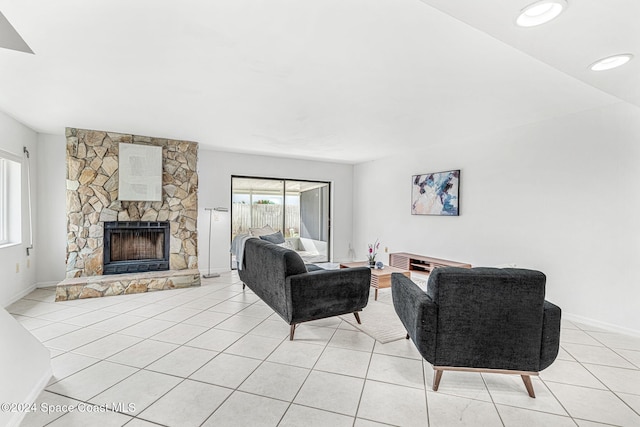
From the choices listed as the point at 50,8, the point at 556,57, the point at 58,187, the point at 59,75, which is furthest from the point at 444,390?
the point at 58,187

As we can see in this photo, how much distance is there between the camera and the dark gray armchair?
75.8 inches

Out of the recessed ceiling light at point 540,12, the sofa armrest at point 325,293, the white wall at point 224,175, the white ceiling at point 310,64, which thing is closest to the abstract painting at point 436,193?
the white ceiling at point 310,64

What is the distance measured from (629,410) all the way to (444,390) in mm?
1128

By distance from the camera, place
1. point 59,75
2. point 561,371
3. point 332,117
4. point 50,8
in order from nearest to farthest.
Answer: point 50,8
point 561,371
point 59,75
point 332,117

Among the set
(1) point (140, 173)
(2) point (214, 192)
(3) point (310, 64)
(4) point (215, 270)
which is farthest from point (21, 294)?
(3) point (310, 64)

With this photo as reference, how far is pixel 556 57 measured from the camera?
179 centimetres

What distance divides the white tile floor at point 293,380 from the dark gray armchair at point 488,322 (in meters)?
0.26

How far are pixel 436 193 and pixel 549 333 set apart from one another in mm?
3410

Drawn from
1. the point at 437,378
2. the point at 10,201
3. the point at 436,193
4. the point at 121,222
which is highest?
the point at 436,193

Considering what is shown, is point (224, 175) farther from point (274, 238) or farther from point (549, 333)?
point (549, 333)

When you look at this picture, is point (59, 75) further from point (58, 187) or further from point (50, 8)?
point (58, 187)

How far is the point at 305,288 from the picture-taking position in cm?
287

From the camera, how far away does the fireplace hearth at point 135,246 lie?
471 cm

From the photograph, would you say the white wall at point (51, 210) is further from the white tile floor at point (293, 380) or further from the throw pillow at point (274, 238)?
the throw pillow at point (274, 238)
